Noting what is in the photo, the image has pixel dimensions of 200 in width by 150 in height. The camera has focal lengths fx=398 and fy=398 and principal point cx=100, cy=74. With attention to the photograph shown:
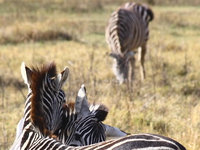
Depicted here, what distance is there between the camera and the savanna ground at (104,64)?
17.9ft

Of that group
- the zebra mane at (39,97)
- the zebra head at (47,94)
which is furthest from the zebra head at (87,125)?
the zebra mane at (39,97)

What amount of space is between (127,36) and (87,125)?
6591mm

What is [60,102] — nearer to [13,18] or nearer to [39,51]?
[39,51]

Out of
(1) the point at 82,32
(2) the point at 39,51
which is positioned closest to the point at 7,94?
(2) the point at 39,51

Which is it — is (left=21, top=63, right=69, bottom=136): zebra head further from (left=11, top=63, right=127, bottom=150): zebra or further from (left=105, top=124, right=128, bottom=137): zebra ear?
(left=105, top=124, right=128, bottom=137): zebra ear

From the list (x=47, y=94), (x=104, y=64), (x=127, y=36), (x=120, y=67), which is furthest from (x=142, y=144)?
(x=104, y=64)

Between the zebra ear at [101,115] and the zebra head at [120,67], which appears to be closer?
the zebra ear at [101,115]

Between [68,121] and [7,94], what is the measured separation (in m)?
4.85

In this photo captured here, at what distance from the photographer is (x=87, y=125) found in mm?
3209

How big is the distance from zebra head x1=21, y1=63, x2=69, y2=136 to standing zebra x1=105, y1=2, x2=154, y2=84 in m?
4.75

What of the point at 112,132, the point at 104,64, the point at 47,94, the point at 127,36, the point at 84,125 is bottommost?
the point at 112,132

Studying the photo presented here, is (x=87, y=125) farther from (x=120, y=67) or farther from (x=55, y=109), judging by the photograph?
(x=120, y=67)

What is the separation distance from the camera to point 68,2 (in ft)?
84.4

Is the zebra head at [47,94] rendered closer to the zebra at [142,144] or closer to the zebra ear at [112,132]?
the zebra ear at [112,132]
